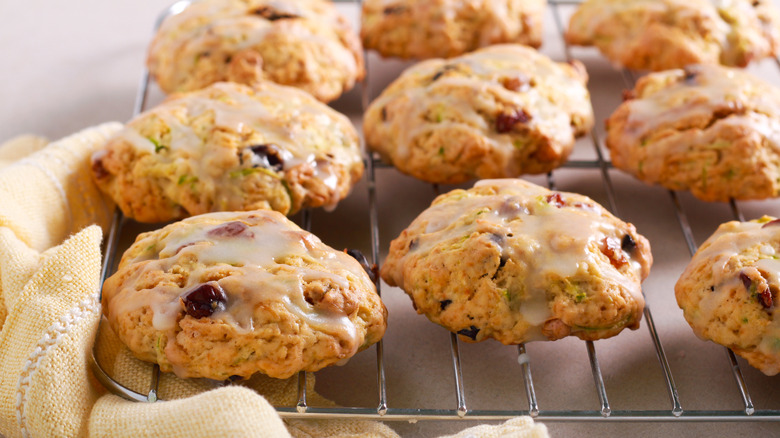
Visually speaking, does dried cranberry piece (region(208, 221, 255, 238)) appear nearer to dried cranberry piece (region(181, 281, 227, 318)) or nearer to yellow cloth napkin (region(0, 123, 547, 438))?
dried cranberry piece (region(181, 281, 227, 318))

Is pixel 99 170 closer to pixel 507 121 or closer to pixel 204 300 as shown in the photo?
pixel 204 300

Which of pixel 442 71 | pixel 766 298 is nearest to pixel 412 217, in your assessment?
pixel 442 71

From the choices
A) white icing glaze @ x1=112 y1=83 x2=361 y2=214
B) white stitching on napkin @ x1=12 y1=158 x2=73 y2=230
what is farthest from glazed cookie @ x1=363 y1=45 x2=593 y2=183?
white stitching on napkin @ x1=12 y1=158 x2=73 y2=230

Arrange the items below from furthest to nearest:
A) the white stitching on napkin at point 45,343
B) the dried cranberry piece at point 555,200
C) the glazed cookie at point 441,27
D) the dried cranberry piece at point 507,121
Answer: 1. the glazed cookie at point 441,27
2. the dried cranberry piece at point 507,121
3. the dried cranberry piece at point 555,200
4. the white stitching on napkin at point 45,343

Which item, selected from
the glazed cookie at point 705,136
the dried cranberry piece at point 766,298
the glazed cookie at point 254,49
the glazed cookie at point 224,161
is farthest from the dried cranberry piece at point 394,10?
the dried cranberry piece at point 766,298

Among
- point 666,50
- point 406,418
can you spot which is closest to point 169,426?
point 406,418

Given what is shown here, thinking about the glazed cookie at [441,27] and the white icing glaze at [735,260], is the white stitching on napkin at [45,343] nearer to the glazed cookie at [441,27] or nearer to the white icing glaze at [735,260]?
the white icing glaze at [735,260]

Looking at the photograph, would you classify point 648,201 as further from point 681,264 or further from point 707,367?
point 707,367
